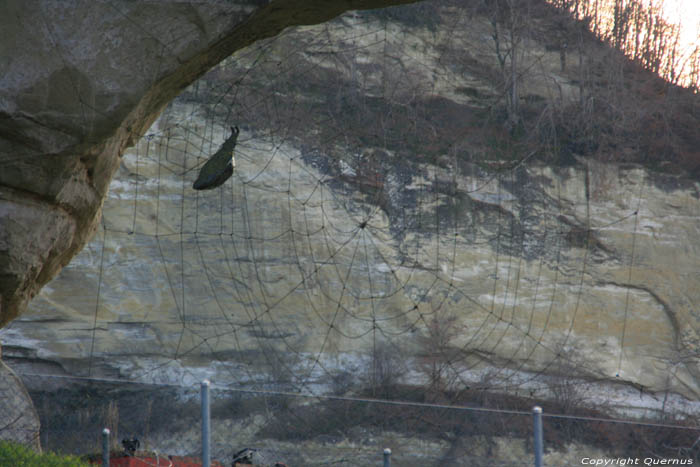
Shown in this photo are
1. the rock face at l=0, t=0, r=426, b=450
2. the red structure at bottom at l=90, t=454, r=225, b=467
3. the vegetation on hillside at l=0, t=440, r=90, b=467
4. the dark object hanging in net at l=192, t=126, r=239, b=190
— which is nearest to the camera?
the rock face at l=0, t=0, r=426, b=450

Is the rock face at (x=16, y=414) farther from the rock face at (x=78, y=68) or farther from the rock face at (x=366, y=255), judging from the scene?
the rock face at (x=366, y=255)

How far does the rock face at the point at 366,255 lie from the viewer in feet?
36.3

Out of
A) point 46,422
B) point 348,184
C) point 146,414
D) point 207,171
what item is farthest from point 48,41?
Result: point 348,184

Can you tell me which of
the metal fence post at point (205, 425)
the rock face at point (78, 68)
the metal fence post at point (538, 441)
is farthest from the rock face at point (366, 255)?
the rock face at point (78, 68)

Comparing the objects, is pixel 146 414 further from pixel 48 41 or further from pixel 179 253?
pixel 48 41

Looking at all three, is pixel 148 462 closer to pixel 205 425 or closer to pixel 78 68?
pixel 205 425

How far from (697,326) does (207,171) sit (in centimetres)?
994

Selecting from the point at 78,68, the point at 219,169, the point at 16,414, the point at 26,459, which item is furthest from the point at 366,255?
the point at 78,68

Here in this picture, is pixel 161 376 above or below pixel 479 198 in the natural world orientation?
below

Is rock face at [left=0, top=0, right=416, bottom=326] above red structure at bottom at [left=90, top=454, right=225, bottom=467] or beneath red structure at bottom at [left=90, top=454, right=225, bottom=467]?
above

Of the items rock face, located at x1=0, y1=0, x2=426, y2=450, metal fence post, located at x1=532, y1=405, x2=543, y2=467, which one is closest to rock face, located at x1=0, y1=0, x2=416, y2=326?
rock face, located at x1=0, y1=0, x2=426, y2=450

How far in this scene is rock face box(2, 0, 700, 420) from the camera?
11.1 meters

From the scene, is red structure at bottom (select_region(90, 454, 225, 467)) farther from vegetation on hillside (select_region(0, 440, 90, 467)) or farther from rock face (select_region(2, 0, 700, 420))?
rock face (select_region(2, 0, 700, 420))

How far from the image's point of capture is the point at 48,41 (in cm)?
345
